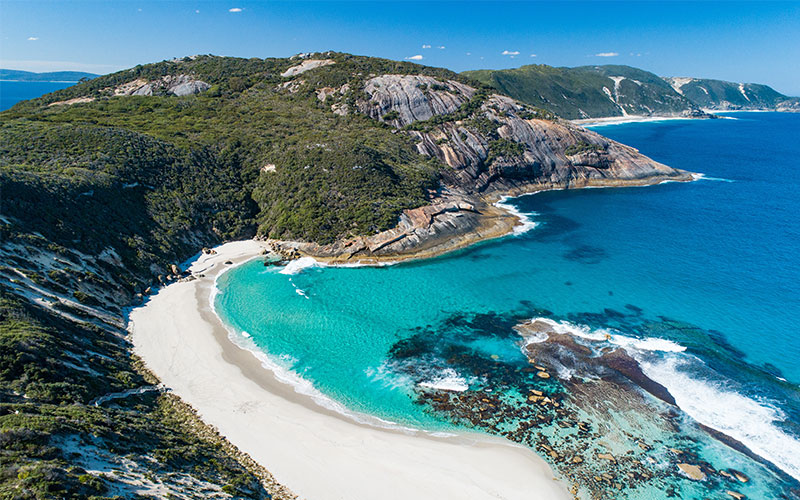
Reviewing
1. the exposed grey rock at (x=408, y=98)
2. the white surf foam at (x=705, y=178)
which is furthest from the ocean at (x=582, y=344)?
the exposed grey rock at (x=408, y=98)

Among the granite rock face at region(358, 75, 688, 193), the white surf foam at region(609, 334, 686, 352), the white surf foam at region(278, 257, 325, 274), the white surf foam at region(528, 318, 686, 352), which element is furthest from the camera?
the granite rock face at region(358, 75, 688, 193)

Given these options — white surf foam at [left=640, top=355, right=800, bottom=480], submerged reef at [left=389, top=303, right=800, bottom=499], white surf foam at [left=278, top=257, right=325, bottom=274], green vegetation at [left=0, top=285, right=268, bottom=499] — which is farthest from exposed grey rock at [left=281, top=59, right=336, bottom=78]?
white surf foam at [left=640, top=355, right=800, bottom=480]

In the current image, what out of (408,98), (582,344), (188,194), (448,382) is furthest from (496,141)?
(448,382)

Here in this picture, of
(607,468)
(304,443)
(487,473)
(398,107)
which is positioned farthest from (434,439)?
(398,107)

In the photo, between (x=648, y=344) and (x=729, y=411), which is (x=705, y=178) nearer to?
(x=648, y=344)

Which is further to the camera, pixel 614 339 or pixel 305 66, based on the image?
pixel 305 66

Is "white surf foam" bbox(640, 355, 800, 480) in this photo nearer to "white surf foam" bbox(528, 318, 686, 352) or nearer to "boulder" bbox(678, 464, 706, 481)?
"white surf foam" bbox(528, 318, 686, 352)

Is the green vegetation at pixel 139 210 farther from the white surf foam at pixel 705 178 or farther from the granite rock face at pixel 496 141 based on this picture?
the white surf foam at pixel 705 178
